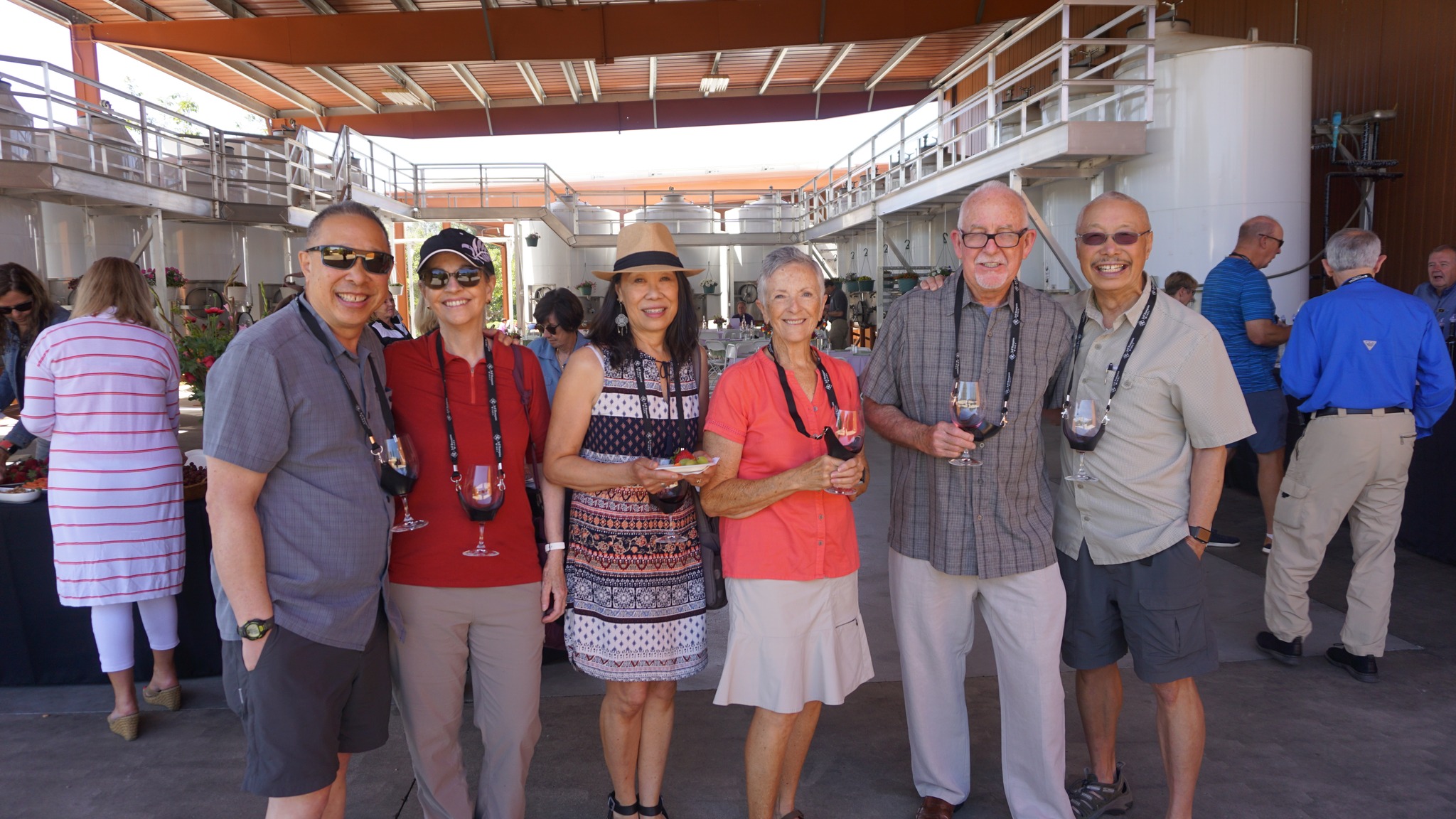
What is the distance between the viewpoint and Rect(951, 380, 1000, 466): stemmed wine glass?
2.44 meters

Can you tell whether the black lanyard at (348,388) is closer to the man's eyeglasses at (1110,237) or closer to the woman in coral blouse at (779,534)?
the woman in coral blouse at (779,534)

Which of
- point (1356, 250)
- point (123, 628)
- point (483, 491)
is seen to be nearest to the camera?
point (483, 491)

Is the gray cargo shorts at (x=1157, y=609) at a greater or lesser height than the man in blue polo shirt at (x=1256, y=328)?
lesser

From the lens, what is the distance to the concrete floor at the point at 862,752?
2.98 m

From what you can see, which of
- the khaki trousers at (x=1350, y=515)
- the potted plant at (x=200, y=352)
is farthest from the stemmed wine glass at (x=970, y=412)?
the potted plant at (x=200, y=352)

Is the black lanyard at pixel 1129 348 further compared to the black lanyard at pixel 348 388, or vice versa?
the black lanyard at pixel 1129 348

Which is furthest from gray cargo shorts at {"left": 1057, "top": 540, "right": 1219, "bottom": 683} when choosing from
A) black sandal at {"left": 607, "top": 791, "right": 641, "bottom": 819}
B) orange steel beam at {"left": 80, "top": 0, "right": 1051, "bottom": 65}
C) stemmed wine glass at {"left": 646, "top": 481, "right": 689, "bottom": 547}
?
orange steel beam at {"left": 80, "top": 0, "right": 1051, "bottom": 65}

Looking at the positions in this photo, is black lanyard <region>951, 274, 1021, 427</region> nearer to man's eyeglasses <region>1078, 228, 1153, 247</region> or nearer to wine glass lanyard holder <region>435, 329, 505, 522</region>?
man's eyeglasses <region>1078, 228, 1153, 247</region>

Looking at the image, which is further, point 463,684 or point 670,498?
point 463,684

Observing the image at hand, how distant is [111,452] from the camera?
3375mm

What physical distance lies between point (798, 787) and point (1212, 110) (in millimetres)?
7893

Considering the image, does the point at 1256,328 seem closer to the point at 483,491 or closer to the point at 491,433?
the point at 491,433

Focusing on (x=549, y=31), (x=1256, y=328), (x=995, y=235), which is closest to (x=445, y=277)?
(x=995, y=235)

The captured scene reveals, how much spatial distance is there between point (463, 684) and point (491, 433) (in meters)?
0.72
